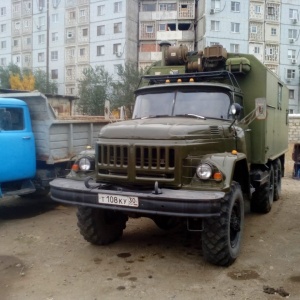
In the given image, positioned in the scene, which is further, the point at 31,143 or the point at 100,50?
the point at 100,50

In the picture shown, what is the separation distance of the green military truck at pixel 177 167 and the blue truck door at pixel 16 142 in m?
A: 2.08

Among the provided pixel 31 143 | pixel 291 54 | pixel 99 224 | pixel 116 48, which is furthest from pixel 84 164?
pixel 291 54

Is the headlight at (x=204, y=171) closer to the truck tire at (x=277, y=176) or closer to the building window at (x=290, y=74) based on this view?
the truck tire at (x=277, y=176)

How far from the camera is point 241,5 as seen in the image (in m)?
41.8

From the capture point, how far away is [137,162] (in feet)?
15.4

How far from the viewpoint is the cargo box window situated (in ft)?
22.9

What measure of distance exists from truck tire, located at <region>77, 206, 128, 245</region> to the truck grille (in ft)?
2.63

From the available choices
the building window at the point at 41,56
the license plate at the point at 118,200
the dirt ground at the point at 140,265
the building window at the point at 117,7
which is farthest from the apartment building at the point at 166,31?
the license plate at the point at 118,200

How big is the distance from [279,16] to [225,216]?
4345cm

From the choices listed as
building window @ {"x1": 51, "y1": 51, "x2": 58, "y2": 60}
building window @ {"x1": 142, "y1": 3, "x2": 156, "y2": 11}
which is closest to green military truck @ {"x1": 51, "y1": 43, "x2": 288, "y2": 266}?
building window @ {"x1": 142, "y1": 3, "x2": 156, "y2": 11}

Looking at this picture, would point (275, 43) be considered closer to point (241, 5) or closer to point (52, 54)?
point (241, 5)

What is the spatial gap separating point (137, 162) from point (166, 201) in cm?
65

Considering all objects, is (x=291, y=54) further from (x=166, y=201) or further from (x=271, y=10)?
(x=166, y=201)

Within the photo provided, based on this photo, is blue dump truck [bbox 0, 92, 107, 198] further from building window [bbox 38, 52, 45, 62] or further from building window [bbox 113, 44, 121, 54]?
building window [bbox 38, 52, 45, 62]
